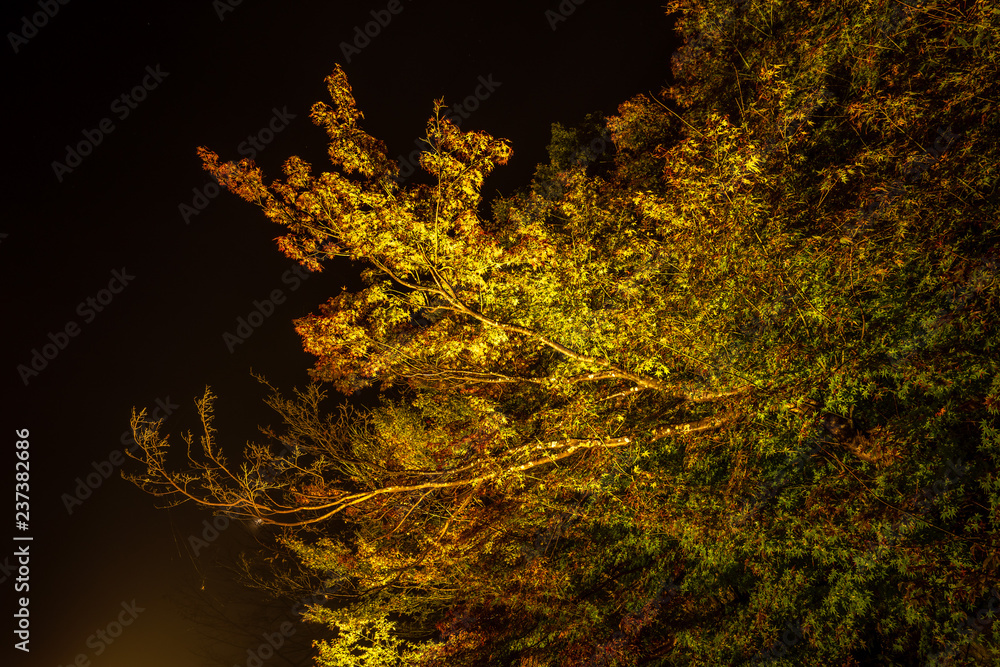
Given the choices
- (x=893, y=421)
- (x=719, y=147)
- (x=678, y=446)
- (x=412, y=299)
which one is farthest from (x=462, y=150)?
(x=893, y=421)

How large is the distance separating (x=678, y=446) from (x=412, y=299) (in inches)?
150

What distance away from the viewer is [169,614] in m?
9.24

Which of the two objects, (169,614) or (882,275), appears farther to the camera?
(169,614)

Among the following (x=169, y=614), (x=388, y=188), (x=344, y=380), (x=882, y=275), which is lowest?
(x=169, y=614)

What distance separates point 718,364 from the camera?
6023 mm

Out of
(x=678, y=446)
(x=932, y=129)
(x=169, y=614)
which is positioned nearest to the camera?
(x=932, y=129)

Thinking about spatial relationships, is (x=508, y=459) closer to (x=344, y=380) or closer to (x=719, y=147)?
(x=344, y=380)

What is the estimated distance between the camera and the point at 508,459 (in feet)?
21.2

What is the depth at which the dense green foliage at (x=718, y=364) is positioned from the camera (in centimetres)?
480

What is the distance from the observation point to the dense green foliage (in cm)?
480

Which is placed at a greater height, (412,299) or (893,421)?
(412,299)

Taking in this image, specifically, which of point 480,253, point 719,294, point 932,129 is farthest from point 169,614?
point 932,129

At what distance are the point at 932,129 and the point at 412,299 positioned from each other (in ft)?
17.9

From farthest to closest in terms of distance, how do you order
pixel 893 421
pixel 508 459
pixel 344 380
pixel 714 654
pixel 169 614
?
pixel 169 614, pixel 344 380, pixel 508 459, pixel 714 654, pixel 893 421
